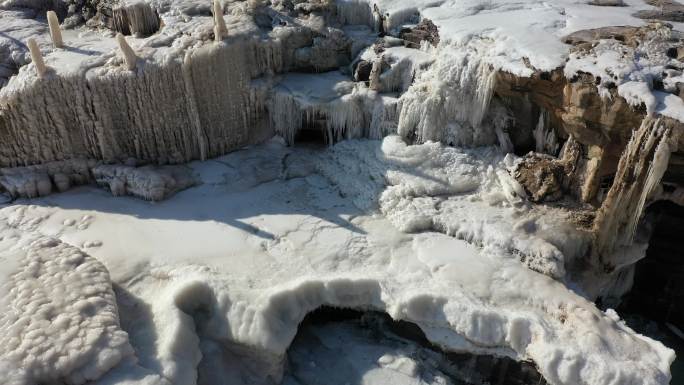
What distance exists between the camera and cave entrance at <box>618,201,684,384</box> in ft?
28.3

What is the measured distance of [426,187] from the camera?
897 cm

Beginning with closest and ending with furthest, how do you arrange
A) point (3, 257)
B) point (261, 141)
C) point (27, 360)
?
point (27, 360)
point (3, 257)
point (261, 141)

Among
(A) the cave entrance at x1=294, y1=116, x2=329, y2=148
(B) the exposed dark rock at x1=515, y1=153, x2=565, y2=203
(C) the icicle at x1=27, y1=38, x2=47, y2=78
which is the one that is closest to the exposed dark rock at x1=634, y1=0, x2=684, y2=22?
(B) the exposed dark rock at x1=515, y1=153, x2=565, y2=203

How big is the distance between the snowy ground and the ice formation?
1.3 inches

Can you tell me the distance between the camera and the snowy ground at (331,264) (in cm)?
655

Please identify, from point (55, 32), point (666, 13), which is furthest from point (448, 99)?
point (55, 32)

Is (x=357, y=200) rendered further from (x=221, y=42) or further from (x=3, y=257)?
(x=3, y=257)

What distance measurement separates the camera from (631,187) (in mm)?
7320

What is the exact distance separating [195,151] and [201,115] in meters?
0.73

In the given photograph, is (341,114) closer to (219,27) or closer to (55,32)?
(219,27)

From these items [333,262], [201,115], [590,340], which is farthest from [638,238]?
[201,115]

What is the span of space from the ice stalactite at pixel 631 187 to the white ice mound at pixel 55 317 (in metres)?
6.81

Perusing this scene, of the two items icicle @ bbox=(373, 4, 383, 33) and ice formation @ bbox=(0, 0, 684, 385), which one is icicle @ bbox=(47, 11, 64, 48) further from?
icicle @ bbox=(373, 4, 383, 33)

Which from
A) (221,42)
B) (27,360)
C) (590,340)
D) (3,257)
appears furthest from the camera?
(221,42)
